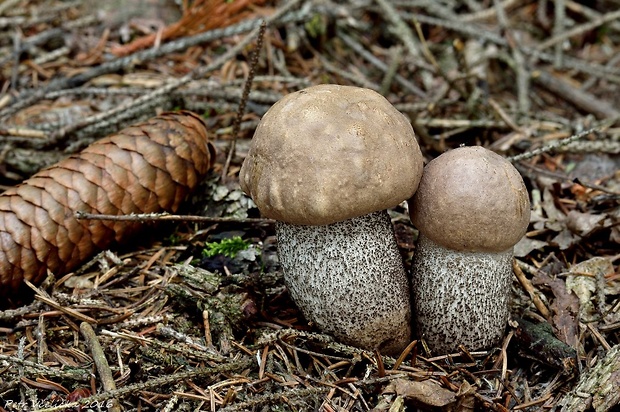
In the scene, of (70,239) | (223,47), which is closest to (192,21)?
(223,47)

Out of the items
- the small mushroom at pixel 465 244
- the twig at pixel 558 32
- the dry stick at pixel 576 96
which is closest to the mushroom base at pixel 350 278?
the small mushroom at pixel 465 244

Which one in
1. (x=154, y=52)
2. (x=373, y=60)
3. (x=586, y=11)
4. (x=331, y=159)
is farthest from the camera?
(x=586, y=11)

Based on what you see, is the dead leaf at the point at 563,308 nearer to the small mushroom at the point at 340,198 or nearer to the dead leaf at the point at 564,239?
the dead leaf at the point at 564,239

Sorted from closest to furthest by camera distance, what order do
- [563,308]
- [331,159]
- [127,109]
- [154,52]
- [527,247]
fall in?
[331,159]
[563,308]
[527,247]
[127,109]
[154,52]

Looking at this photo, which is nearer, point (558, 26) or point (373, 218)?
point (373, 218)

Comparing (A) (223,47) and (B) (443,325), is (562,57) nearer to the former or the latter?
(A) (223,47)

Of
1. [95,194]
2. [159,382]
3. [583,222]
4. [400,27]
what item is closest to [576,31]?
[400,27]

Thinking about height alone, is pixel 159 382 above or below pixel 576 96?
above

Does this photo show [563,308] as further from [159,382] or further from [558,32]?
[558,32]
